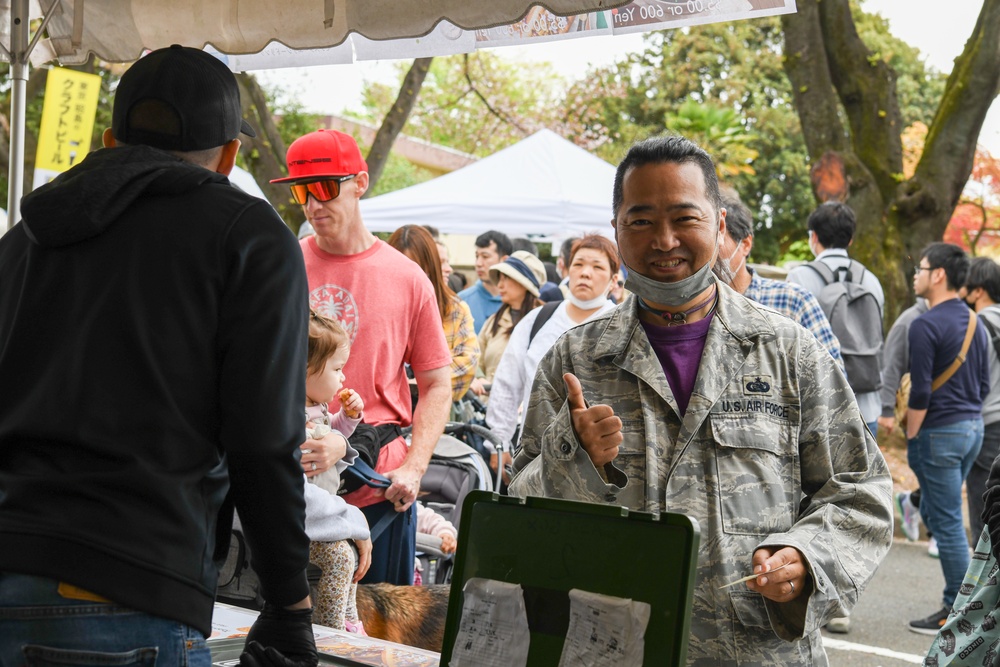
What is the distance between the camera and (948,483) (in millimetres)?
7055

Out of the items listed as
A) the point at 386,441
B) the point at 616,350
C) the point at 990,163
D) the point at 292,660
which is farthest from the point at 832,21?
the point at 990,163

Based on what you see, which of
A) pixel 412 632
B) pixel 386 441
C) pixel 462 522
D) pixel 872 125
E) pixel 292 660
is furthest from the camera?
pixel 872 125

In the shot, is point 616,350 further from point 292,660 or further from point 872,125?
point 872,125

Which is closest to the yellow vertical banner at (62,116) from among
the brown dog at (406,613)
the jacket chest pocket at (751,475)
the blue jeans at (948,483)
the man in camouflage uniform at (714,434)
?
the brown dog at (406,613)

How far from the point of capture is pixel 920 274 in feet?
23.9

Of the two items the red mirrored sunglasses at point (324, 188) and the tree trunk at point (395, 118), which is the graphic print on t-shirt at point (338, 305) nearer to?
the red mirrored sunglasses at point (324, 188)

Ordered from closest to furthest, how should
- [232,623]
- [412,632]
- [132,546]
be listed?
[132,546]
[232,623]
[412,632]

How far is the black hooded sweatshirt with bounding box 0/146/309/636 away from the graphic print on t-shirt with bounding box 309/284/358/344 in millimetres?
1982

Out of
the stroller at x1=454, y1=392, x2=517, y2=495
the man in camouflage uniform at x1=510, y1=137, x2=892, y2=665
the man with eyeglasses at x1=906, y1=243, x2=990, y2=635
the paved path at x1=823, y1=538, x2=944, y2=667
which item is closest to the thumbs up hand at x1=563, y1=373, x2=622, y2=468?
the man in camouflage uniform at x1=510, y1=137, x2=892, y2=665

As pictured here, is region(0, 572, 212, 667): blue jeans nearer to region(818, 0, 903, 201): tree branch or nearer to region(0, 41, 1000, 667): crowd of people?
region(0, 41, 1000, 667): crowd of people

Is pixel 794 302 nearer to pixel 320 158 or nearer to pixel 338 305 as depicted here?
pixel 338 305

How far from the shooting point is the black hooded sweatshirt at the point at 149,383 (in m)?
1.88

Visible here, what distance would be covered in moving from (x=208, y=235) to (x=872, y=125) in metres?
11.3

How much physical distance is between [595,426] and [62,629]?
41.3 inches
